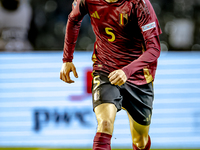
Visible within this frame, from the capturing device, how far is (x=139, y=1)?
222cm

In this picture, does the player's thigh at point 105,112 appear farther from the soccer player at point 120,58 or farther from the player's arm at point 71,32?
the player's arm at point 71,32

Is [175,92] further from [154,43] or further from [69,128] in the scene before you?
[154,43]

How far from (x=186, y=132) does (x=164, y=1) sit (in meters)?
2.05

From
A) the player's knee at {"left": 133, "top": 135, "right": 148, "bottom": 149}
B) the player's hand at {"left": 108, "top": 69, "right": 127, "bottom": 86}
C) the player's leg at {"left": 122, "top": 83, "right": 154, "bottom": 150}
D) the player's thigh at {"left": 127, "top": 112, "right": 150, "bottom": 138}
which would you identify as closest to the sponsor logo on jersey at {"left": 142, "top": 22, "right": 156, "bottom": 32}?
the player's hand at {"left": 108, "top": 69, "right": 127, "bottom": 86}

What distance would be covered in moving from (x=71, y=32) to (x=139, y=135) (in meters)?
1.21

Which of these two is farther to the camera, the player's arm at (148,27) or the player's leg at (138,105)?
the player's leg at (138,105)

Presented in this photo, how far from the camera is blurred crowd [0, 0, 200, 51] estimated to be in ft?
14.2

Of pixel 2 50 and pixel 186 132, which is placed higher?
pixel 2 50

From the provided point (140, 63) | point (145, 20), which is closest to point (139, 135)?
point (140, 63)

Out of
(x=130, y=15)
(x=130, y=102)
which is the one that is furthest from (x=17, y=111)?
(x=130, y=15)

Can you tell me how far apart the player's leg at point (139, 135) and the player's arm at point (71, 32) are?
74 cm

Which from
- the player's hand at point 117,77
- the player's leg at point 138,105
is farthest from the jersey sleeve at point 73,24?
the player's hand at point 117,77

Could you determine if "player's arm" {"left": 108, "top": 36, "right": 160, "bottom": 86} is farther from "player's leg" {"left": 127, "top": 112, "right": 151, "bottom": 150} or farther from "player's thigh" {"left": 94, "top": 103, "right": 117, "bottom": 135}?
"player's leg" {"left": 127, "top": 112, "right": 151, "bottom": 150}

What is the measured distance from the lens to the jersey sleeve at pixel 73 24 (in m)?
2.46
